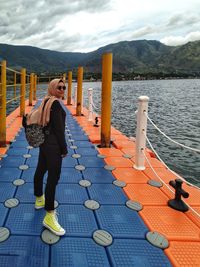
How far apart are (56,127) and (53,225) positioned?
1040mm

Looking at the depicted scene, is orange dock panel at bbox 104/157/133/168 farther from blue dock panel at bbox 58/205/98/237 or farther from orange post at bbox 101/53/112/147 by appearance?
blue dock panel at bbox 58/205/98/237

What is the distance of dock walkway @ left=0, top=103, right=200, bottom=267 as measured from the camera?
2.25m

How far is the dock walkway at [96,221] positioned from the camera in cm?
225

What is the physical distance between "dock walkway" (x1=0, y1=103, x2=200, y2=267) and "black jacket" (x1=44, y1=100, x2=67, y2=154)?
92 centimetres

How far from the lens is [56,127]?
7.88 feet

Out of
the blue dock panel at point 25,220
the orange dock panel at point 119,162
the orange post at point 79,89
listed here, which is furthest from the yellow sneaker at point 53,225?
the orange post at point 79,89

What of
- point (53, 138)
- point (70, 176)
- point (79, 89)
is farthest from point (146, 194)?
point (79, 89)

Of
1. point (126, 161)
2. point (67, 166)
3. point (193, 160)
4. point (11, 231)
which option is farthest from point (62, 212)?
point (193, 160)

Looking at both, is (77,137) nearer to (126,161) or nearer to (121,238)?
(126,161)

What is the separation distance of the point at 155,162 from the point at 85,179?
1652 mm

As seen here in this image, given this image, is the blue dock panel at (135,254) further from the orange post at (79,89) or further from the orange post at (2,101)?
the orange post at (79,89)

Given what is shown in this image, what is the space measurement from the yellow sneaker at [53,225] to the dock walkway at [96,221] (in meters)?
0.06

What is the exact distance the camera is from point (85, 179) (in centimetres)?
393

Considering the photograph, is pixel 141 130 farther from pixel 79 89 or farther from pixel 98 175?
pixel 79 89
